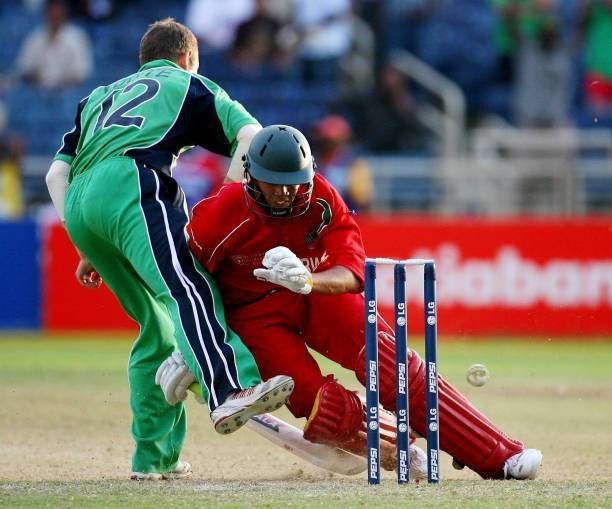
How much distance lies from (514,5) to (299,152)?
12.5 m

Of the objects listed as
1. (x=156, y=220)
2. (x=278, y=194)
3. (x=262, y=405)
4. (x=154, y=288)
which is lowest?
(x=262, y=405)

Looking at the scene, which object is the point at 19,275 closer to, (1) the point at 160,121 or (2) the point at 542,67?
(2) the point at 542,67

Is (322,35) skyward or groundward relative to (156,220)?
skyward

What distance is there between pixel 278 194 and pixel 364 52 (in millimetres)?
12687

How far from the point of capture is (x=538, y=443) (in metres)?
7.96

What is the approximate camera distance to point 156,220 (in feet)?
20.0

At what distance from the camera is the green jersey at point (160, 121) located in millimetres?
6320

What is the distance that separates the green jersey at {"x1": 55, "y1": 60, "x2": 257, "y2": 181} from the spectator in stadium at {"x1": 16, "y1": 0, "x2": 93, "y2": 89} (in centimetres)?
1062

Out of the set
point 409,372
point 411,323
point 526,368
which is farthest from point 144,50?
point 411,323

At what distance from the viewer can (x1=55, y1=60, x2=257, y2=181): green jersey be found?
249 inches

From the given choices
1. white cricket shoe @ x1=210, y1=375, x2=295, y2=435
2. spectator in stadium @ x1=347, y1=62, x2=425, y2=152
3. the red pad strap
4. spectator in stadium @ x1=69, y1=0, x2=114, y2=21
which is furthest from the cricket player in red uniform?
spectator in stadium @ x1=69, y1=0, x2=114, y2=21

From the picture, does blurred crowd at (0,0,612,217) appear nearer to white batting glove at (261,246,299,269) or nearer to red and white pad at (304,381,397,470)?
red and white pad at (304,381,397,470)

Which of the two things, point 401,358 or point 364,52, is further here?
point 364,52

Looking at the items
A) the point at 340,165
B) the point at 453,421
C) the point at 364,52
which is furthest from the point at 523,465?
the point at 364,52
